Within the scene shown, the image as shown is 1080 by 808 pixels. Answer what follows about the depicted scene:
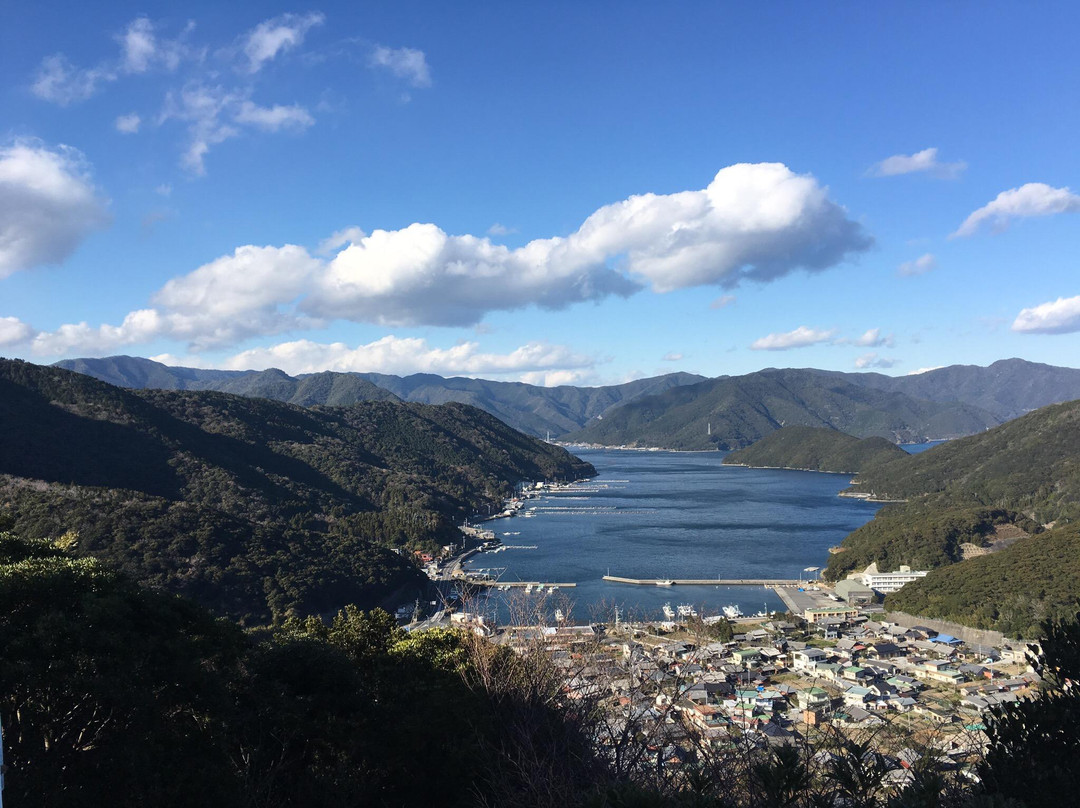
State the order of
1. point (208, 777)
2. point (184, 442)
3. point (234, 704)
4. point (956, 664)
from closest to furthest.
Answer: point (208, 777), point (234, 704), point (956, 664), point (184, 442)

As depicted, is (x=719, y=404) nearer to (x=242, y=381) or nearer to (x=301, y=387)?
(x=301, y=387)

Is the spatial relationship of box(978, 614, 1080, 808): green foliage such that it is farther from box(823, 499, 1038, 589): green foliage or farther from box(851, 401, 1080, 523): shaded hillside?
box(851, 401, 1080, 523): shaded hillside

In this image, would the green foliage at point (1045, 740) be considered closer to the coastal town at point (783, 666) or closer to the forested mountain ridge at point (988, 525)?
the coastal town at point (783, 666)

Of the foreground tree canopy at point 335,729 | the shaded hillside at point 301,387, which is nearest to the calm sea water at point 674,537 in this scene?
the foreground tree canopy at point 335,729

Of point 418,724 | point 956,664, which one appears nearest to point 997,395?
point 956,664

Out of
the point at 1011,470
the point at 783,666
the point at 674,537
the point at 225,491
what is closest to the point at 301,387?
the point at 225,491

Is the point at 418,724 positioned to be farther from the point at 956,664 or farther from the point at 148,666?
the point at 956,664

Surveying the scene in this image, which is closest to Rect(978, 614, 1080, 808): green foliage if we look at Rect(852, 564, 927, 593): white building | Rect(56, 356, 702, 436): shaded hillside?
Rect(852, 564, 927, 593): white building
